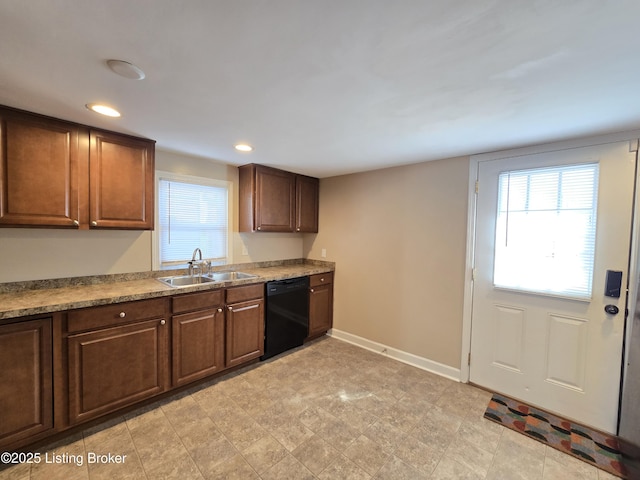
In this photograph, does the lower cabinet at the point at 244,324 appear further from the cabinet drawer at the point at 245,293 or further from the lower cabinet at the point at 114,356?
the lower cabinet at the point at 114,356

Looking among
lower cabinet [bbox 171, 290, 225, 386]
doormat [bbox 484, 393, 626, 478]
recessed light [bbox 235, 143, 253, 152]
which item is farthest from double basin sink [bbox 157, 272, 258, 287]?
doormat [bbox 484, 393, 626, 478]

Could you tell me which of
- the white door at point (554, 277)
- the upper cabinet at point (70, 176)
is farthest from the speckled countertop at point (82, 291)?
the white door at point (554, 277)

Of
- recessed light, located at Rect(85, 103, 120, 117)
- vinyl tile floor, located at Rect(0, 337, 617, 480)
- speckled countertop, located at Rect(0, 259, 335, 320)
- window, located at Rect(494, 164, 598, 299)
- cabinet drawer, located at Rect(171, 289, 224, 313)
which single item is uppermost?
recessed light, located at Rect(85, 103, 120, 117)

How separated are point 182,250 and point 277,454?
6.97 ft

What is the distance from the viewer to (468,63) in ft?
4.05

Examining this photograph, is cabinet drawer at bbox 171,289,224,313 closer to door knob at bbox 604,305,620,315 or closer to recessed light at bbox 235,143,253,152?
recessed light at bbox 235,143,253,152

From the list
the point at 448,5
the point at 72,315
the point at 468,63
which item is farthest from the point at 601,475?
the point at 72,315

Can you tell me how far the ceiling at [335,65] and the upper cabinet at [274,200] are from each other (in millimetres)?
1102

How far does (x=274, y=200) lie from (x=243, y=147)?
91 cm

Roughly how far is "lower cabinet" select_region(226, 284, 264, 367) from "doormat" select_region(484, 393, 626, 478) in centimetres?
219

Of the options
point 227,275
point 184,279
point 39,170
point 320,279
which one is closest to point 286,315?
point 320,279

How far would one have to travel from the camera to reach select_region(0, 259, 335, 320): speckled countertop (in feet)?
5.65

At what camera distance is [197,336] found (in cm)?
247

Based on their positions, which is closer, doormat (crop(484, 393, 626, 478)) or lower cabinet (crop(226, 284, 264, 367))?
doormat (crop(484, 393, 626, 478))
